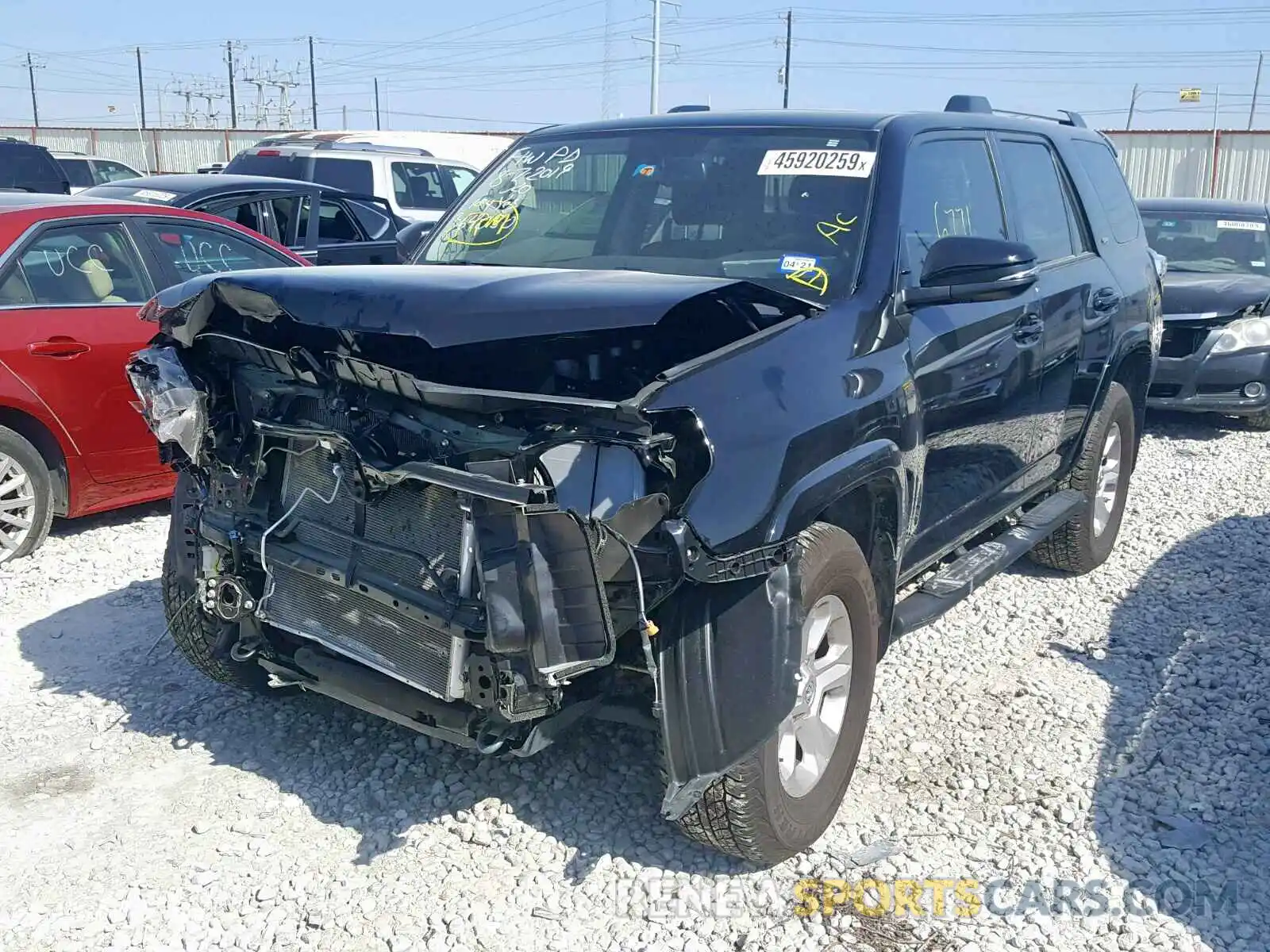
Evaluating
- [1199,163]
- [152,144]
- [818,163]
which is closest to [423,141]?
[818,163]

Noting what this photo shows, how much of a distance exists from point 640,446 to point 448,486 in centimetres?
47

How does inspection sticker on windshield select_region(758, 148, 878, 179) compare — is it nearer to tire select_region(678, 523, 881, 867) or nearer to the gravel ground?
tire select_region(678, 523, 881, 867)

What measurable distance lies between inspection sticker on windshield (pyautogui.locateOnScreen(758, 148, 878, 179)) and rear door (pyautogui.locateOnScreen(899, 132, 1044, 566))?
16 centimetres

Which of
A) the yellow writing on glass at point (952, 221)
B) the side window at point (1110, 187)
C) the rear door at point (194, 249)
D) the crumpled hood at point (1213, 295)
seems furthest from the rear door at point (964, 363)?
the crumpled hood at point (1213, 295)

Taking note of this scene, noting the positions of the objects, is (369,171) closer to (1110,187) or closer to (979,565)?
(1110,187)

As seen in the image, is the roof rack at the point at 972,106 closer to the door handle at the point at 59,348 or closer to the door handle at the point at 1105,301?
the door handle at the point at 1105,301

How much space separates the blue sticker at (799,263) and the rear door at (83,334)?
11.5 ft

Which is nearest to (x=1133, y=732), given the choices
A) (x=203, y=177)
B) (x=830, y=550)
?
(x=830, y=550)

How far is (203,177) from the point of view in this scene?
960 centimetres

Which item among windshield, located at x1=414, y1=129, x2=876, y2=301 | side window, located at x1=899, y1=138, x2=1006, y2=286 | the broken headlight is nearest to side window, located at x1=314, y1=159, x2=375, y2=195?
windshield, located at x1=414, y1=129, x2=876, y2=301

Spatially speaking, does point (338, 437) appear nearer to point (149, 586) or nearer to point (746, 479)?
point (746, 479)

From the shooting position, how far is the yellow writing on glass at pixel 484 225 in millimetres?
Answer: 4438

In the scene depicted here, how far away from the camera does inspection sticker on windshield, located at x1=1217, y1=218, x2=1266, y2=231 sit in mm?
10156

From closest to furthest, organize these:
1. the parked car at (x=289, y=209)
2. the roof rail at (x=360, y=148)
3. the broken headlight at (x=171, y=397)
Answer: the broken headlight at (x=171, y=397), the parked car at (x=289, y=209), the roof rail at (x=360, y=148)
